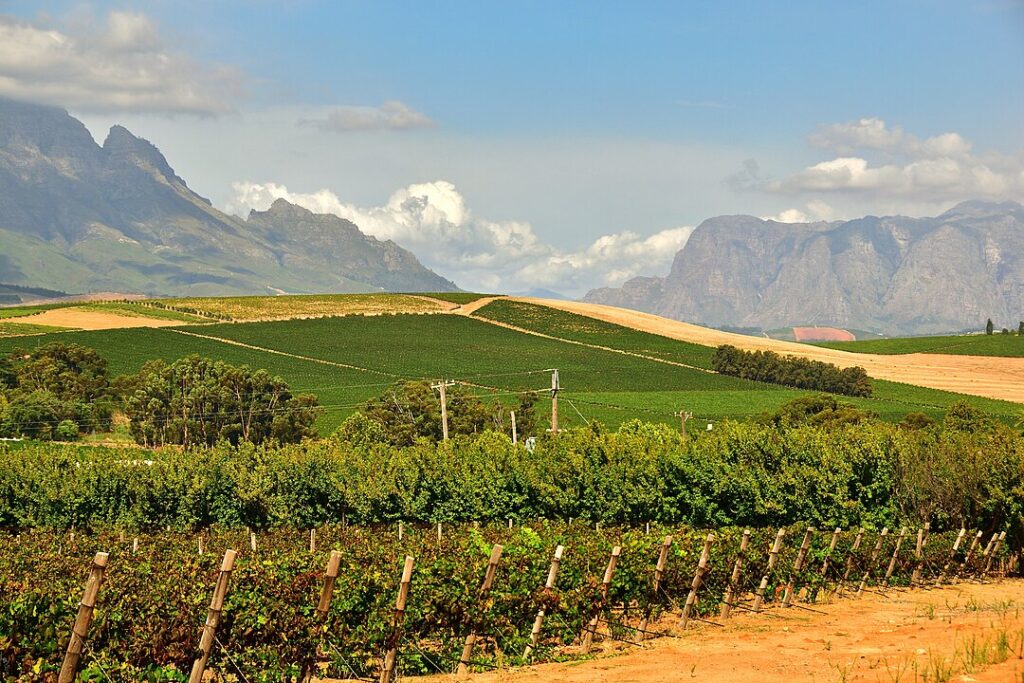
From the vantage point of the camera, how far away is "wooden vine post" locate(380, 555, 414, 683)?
19000 millimetres

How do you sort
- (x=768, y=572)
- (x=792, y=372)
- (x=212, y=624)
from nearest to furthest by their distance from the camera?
(x=212, y=624) < (x=768, y=572) < (x=792, y=372)

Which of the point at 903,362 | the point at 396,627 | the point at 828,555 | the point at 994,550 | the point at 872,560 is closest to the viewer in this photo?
the point at 396,627

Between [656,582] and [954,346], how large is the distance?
160m

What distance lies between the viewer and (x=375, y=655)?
2048cm

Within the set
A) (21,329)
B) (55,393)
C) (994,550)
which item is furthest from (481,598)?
(21,329)

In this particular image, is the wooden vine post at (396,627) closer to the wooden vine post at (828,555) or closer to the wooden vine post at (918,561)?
the wooden vine post at (828,555)

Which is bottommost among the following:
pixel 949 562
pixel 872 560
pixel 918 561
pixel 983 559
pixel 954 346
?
pixel 983 559

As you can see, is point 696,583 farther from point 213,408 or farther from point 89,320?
point 89,320

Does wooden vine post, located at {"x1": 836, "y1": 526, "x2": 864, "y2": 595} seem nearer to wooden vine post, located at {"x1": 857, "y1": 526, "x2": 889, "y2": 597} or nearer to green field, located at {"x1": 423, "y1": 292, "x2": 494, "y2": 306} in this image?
wooden vine post, located at {"x1": 857, "y1": 526, "x2": 889, "y2": 597}

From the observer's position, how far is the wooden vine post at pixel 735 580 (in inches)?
1115

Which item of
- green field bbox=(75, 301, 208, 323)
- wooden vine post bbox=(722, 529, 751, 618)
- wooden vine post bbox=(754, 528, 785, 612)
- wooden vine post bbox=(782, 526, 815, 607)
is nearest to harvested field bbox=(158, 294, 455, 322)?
green field bbox=(75, 301, 208, 323)

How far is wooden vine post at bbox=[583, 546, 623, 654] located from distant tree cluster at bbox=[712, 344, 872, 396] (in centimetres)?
10098

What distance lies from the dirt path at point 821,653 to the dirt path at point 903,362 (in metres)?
101

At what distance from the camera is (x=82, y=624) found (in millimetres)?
15461
